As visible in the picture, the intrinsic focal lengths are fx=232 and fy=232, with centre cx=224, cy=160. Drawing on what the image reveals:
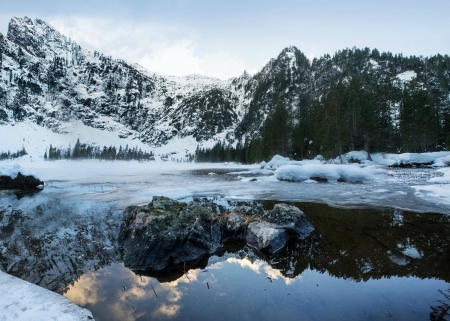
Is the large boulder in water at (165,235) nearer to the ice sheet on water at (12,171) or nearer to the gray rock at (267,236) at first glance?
the gray rock at (267,236)

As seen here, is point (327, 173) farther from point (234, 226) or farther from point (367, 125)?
point (367, 125)

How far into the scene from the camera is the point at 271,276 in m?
A: 4.61

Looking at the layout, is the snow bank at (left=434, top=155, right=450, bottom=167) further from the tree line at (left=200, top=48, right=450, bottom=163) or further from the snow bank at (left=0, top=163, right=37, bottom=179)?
the snow bank at (left=0, top=163, right=37, bottom=179)

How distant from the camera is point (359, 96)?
39719 mm

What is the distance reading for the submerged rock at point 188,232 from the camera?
530cm

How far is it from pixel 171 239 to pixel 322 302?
3.34 metres

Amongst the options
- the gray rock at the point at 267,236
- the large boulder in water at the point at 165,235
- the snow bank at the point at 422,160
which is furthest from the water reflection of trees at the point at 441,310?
the snow bank at the point at 422,160

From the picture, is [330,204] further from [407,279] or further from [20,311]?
[20,311]

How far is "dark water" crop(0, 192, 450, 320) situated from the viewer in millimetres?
3531

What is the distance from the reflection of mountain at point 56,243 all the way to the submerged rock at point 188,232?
77cm

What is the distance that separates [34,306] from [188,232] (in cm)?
310

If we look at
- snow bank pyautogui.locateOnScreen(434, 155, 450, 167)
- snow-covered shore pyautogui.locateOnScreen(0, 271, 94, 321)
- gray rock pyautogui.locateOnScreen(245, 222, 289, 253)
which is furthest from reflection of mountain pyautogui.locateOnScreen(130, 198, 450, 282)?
snow bank pyautogui.locateOnScreen(434, 155, 450, 167)

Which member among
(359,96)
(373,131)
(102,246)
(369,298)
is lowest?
(102,246)

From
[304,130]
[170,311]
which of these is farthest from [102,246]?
[304,130]
